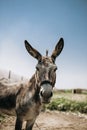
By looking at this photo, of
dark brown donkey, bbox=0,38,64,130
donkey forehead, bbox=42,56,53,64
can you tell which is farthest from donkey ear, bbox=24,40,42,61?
donkey forehead, bbox=42,56,53,64

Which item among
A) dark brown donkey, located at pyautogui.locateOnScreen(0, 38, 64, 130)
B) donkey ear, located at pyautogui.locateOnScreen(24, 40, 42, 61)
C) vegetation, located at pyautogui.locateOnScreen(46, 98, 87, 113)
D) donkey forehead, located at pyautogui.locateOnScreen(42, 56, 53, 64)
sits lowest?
vegetation, located at pyautogui.locateOnScreen(46, 98, 87, 113)

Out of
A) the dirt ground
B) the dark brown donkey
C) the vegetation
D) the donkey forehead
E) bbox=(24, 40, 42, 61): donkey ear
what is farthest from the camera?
the vegetation

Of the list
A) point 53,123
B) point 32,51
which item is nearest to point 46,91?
point 32,51

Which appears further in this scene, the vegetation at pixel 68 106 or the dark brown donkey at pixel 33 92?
the vegetation at pixel 68 106

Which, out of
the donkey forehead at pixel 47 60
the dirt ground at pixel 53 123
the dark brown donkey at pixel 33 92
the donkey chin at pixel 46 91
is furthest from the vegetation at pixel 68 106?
the donkey chin at pixel 46 91

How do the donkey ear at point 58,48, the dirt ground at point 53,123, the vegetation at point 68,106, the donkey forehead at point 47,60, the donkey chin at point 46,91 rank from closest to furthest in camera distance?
the donkey chin at point 46,91, the donkey forehead at point 47,60, the donkey ear at point 58,48, the dirt ground at point 53,123, the vegetation at point 68,106

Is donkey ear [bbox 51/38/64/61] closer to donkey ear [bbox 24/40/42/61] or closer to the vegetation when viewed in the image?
donkey ear [bbox 24/40/42/61]

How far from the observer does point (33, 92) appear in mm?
6105

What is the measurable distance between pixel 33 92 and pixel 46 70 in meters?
1.02

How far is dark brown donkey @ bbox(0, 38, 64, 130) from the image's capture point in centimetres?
521

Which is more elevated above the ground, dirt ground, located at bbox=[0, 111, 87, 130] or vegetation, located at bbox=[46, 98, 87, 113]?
vegetation, located at bbox=[46, 98, 87, 113]

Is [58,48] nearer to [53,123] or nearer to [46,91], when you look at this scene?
[46,91]

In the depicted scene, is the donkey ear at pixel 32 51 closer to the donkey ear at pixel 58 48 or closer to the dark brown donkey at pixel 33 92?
the dark brown donkey at pixel 33 92

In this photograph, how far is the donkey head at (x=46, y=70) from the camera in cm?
507
